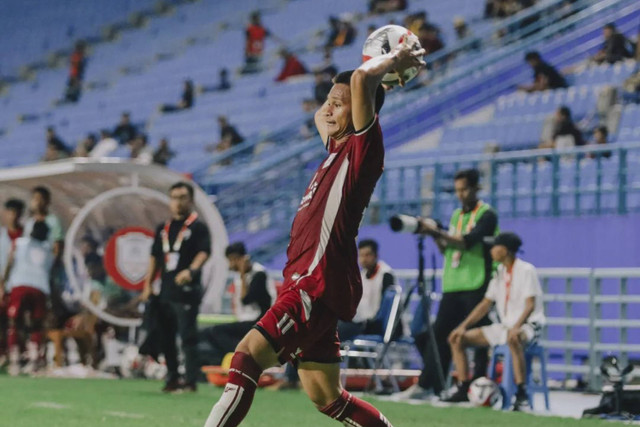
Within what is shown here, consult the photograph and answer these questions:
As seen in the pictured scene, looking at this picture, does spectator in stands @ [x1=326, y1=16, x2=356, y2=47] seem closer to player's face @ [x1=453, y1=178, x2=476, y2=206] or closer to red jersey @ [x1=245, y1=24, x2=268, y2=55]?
red jersey @ [x1=245, y1=24, x2=268, y2=55]

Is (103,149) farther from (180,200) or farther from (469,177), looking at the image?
(469,177)

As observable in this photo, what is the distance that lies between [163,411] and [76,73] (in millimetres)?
25680

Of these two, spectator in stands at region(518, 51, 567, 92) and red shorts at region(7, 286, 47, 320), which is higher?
spectator in stands at region(518, 51, 567, 92)

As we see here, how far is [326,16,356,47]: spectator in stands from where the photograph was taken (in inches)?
968

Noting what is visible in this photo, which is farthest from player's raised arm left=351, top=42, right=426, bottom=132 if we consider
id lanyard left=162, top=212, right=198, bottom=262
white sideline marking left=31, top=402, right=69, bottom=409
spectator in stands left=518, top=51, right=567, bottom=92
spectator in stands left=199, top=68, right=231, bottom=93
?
spectator in stands left=199, top=68, right=231, bottom=93

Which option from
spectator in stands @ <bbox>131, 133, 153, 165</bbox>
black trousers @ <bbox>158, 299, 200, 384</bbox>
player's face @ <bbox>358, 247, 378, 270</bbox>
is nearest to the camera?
black trousers @ <bbox>158, 299, 200, 384</bbox>

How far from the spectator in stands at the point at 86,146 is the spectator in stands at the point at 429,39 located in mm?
9054

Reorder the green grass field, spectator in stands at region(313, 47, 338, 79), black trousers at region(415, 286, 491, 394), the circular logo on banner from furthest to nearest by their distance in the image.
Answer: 1. spectator in stands at region(313, 47, 338, 79)
2. the circular logo on banner
3. black trousers at region(415, 286, 491, 394)
4. the green grass field

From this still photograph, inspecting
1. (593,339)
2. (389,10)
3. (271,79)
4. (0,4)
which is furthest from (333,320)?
(0,4)

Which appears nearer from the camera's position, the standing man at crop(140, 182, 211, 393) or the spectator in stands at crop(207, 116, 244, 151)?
the standing man at crop(140, 182, 211, 393)

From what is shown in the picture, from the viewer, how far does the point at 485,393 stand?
10648 millimetres

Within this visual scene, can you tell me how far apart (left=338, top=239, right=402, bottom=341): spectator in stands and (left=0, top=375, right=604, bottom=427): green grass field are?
0.86 m

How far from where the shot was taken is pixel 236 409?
17.1 ft

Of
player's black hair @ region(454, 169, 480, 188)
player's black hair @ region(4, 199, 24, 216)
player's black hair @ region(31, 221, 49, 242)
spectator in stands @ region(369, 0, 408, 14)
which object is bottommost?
player's black hair @ region(31, 221, 49, 242)
